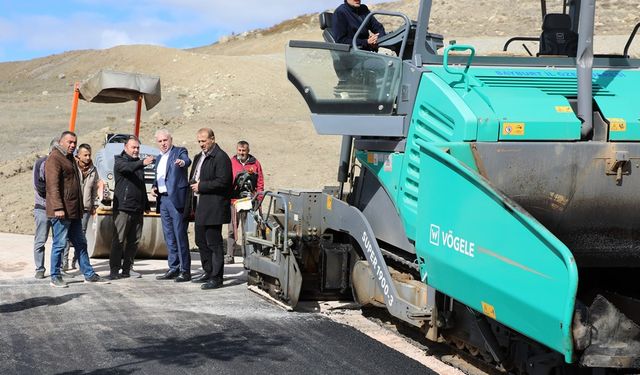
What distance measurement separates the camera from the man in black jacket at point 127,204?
1148 centimetres

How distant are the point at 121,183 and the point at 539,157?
257 inches

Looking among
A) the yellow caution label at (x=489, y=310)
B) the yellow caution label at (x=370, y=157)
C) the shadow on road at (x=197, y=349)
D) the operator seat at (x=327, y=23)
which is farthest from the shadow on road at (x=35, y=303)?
the yellow caution label at (x=489, y=310)

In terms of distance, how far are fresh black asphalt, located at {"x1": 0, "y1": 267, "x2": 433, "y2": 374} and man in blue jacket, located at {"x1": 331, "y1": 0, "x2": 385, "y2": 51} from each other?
2613 millimetres

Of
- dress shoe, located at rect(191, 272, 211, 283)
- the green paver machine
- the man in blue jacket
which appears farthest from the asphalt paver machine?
the man in blue jacket

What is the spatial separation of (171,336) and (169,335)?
0.05 meters

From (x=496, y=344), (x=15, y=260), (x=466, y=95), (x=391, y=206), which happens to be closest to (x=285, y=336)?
(x=391, y=206)

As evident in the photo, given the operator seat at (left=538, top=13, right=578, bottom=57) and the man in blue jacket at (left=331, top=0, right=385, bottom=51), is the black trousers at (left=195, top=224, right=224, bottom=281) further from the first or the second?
the operator seat at (left=538, top=13, right=578, bottom=57)

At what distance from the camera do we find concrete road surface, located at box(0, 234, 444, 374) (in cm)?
716

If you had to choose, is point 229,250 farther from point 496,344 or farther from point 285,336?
point 496,344

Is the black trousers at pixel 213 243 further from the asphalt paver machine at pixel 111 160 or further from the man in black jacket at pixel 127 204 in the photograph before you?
the asphalt paver machine at pixel 111 160

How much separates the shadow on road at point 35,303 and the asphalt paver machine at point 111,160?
2.67m

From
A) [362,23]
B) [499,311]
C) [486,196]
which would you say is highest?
[362,23]

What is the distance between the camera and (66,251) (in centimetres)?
1210

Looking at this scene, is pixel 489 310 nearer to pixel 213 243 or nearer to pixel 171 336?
pixel 171 336
